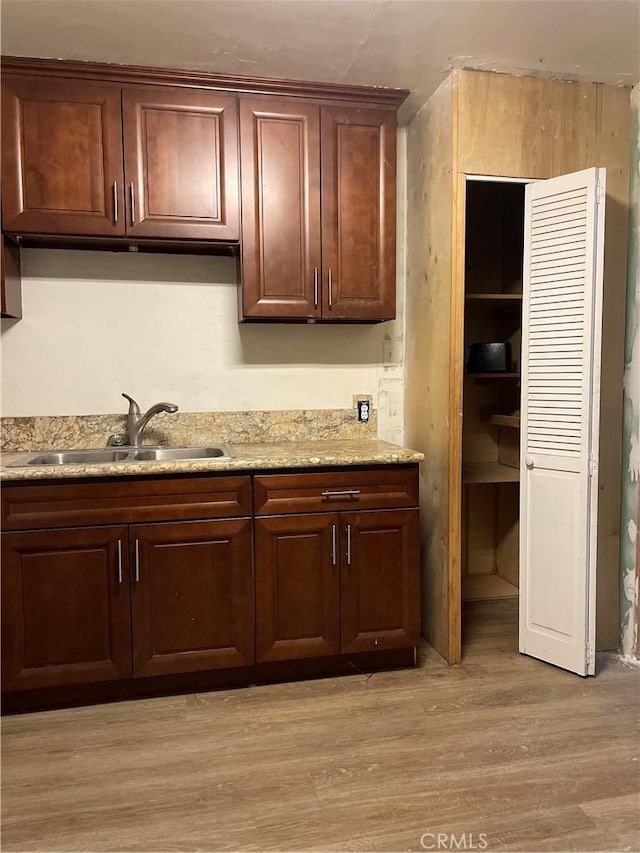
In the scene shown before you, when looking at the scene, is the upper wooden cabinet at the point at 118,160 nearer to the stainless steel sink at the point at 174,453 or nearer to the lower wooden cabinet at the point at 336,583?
the stainless steel sink at the point at 174,453

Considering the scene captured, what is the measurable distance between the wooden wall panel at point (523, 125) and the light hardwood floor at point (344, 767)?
2.12 meters

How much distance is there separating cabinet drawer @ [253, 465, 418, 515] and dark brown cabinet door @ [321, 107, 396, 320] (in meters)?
0.73

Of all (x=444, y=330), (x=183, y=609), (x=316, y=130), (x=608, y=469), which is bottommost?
(x=183, y=609)

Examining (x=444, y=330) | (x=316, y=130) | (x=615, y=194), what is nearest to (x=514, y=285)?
(x=615, y=194)

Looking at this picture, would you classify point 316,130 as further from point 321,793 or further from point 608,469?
point 321,793

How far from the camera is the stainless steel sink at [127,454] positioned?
2594 mm

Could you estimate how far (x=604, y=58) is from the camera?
239 cm

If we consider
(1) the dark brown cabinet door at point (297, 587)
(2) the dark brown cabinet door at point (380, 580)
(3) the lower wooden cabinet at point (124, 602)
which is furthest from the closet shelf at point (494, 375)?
(3) the lower wooden cabinet at point (124, 602)

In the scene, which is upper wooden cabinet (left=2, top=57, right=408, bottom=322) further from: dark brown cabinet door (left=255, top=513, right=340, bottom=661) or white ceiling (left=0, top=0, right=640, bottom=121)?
dark brown cabinet door (left=255, top=513, right=340, bottom=661)

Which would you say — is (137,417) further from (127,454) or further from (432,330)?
(432,330)

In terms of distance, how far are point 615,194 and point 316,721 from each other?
8.17 feet

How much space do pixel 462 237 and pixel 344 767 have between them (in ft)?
6.59

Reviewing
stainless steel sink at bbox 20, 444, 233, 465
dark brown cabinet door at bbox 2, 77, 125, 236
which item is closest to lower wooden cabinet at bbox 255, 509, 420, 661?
stainless steel sink at bbox 20, 444, 233, 465

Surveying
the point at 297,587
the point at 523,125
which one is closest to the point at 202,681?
the point at 297,587
